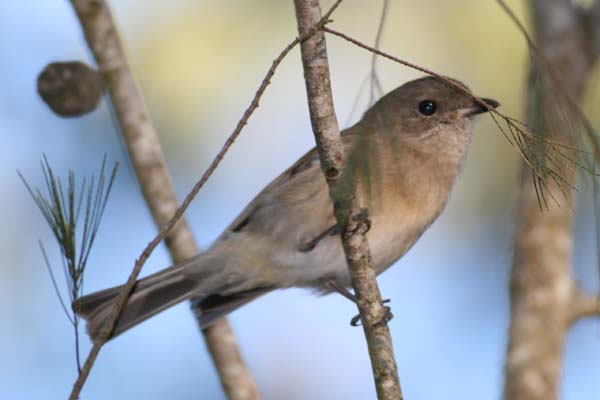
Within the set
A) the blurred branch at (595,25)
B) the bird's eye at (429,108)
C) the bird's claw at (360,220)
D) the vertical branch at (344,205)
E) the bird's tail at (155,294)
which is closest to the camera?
the vertical branch at (344,205)

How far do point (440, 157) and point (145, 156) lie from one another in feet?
4.99

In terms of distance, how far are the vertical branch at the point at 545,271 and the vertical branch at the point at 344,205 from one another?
1.56m

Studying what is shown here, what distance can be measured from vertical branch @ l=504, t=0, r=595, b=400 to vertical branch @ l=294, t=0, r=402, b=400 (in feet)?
5.13

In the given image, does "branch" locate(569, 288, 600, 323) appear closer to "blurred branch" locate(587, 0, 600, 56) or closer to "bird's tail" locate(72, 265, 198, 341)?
"blurred branch" locate(587, 0, 600, 56)

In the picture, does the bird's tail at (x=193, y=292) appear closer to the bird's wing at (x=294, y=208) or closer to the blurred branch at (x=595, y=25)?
the bird's wing at (x=294, y=208)

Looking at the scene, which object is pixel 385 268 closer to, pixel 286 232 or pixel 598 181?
pixel 286 232

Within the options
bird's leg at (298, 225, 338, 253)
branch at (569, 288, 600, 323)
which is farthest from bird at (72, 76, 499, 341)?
branch at (569, 288, 600, 323)

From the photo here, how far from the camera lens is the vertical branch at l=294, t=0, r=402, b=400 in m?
3.12

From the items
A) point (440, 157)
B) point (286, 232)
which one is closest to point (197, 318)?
point (286, 232)

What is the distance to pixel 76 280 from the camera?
10.0 ft

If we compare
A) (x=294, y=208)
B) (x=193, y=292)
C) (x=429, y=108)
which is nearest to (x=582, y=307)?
(x=429, y=108)

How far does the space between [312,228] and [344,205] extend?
4.88ft

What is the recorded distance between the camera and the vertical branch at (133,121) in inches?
186

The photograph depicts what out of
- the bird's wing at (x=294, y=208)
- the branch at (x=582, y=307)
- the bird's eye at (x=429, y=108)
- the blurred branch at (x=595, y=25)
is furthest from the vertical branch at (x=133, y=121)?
the blurred branch at (x=595, y=25)
